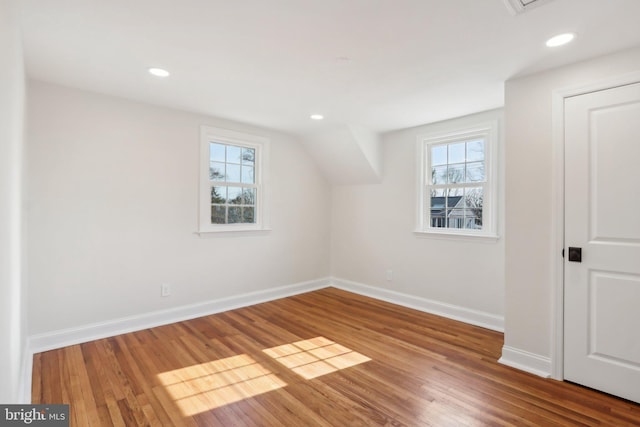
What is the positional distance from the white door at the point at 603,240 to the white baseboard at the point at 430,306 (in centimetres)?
108

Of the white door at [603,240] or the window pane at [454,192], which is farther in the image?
the window pane at [454,192]

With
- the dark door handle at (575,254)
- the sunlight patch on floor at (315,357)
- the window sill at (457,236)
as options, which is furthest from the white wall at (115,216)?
the dark door handle at (575,254)

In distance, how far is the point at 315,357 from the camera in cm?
274

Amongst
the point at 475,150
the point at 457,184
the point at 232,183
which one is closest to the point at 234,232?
the point at 232,183

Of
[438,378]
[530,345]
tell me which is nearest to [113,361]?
[438,378]

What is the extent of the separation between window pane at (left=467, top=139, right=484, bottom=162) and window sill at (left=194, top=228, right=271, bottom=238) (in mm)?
2715

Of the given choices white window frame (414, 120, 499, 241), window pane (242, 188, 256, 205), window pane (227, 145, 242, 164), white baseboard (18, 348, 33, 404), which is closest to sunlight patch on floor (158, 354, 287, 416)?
white baseboard (18, 348, 33, 404)

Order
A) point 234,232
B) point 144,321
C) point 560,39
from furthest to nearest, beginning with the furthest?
point 234,232, point 144,321, point 560,39

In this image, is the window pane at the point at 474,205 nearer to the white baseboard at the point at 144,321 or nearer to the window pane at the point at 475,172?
the window pane at the point at 475,172

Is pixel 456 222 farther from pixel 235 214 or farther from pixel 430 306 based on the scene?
pixel 235 214

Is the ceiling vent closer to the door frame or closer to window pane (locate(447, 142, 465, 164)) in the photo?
the door frame

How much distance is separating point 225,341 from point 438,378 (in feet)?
6.24

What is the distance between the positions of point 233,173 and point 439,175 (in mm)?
2626

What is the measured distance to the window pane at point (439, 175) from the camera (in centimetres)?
397
